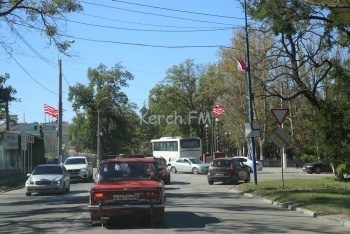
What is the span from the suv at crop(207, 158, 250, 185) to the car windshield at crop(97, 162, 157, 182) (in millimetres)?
16190

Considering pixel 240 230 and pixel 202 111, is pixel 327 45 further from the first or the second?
pixel 202 111

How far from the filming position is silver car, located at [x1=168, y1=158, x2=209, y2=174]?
4350 cm

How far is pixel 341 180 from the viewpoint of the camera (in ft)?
85.4

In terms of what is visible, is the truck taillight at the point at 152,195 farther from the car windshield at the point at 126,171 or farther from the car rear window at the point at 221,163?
the car rear window at the point at 221,163

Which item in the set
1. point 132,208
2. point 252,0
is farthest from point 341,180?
point 132,208

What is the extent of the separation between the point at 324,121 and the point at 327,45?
13.9 ft

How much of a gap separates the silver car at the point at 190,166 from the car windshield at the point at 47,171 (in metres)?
19.0

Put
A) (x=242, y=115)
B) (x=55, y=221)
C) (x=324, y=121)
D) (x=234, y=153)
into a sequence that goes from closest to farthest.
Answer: (x=55, y=221) → (x=324, y=121) → (x=242, y=115) → (x=234, y=153)

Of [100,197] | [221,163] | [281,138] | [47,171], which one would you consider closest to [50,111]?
[221,163]

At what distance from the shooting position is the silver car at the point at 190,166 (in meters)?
43.5

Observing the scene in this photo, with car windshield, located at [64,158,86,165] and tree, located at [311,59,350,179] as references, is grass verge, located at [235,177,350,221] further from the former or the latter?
car windshield, located at [64,158,86,165]

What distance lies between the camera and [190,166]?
4438cm

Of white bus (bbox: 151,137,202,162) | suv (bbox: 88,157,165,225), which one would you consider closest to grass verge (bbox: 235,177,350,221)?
suv (bbox: 88,157,165,225)

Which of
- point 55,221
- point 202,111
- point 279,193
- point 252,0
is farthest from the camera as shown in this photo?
point 202,111
